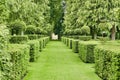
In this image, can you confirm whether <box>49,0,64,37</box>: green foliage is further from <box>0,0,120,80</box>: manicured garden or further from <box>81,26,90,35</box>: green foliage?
<box>81,26,90,35</box>: green foliage

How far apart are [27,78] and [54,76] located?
119 cm

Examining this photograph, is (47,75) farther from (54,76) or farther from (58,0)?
(58,0)

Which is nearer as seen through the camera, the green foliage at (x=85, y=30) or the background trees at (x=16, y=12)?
the background trees at (x=16, y=12)

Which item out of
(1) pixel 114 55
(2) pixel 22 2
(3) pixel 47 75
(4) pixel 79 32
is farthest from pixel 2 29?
(4) pixel 79 32

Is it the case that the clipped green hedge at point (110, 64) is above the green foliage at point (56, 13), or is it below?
below

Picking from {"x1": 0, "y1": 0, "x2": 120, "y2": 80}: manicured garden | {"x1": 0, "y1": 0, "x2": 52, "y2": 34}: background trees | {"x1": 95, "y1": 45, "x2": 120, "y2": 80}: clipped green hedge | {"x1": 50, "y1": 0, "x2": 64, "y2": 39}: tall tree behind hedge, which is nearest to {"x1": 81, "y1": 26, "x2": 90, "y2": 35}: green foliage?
{"x1": 0, "y1": 0, "x2": 120, "y2": 80}: manicured garden

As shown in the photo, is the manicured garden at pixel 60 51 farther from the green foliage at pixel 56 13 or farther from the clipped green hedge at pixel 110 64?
the green foliage at pixel 56 13

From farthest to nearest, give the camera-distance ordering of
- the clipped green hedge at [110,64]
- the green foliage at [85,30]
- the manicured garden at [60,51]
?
the green foliage at [85,30] → the manicured garden at [60,51] → the clipped green hedge at [110,64]

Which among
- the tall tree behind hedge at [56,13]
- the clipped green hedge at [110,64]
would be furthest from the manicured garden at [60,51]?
the tall tree behind hedge at [56,13]

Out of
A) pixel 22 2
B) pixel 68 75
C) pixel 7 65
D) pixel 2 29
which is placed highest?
pixel 22 2

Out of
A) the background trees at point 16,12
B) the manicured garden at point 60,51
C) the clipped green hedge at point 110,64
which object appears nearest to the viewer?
the clipped green hedge at point 110,64

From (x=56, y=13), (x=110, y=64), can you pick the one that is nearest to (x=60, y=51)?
(x=110, y=64)

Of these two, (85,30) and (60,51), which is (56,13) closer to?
(85,30)

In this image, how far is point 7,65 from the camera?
24.0ft
